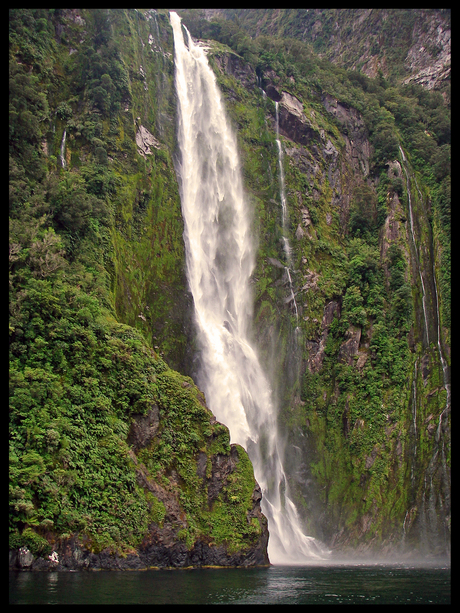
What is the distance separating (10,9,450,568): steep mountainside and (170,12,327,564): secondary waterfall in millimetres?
1069

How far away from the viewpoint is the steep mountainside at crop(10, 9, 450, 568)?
20.3 meters

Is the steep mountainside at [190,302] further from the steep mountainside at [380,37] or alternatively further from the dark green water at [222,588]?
the steep mountainside at [380,37]

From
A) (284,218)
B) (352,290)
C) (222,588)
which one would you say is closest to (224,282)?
(284,218)

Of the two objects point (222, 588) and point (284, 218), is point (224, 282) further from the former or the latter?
point (222, 588)

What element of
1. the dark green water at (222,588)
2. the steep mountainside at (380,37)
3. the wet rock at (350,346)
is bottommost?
the dark green water at (222,588)

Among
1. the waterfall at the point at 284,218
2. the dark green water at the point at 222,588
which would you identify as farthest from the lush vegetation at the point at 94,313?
the waterfall at the point at 284,218

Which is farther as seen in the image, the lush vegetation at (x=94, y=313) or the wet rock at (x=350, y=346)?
the wet rock at (x=350, y=346)

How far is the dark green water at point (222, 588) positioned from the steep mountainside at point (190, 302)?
189 centimetres

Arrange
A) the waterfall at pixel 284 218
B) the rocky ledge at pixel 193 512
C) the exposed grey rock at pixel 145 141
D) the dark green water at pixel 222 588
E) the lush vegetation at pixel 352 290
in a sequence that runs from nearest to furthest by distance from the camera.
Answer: the dark green water at pixel 222 588 → the rocky ledge at pixel 193 512 → the lush vegetation at pixel 352 290 → the exposed grey rock at pixel 145 141 → the waterfall at pixel 284 218

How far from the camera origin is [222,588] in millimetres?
15539

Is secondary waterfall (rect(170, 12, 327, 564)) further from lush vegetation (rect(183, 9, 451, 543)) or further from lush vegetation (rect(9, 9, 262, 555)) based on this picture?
lush vegetation (rect(9, 9, 262, 555))

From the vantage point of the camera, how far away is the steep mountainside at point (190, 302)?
20.3 m

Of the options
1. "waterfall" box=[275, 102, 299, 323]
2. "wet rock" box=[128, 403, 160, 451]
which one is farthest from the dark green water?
"waterfall" box=[275, 102, 299, 323]
